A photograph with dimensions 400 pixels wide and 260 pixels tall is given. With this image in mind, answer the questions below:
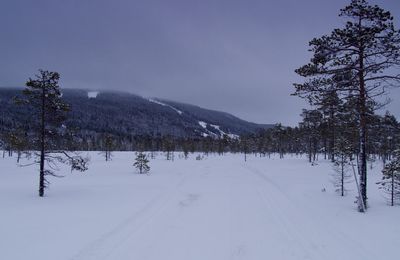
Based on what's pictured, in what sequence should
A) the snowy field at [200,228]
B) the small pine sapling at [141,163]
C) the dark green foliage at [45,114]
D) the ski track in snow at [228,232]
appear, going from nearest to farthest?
the ski track in snow at [228,232]
the snowy field at [200,228]
the dark green foliage at [45,114]
the small pine sapling at [141,163]

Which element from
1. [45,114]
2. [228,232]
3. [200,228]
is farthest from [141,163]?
[228,232]

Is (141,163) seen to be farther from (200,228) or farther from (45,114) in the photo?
(200,228)

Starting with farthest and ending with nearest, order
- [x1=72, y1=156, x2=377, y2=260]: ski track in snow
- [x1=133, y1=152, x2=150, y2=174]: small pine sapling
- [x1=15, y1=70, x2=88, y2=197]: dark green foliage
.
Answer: [x1=133, y1=152, x2=150, y2=174]: small pine sapling
[x1=15, y1=70, x2=88, y2=197]: dark green foliage
[x1=72, y1=156, x2=377, y2=260]: ski track in snow

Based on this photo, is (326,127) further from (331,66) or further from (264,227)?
(264,227)

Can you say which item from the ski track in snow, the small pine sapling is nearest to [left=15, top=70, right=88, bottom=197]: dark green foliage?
the ski track in snow

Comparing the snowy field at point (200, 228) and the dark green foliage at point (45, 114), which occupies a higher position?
the dark green foliage at point (45, 114)

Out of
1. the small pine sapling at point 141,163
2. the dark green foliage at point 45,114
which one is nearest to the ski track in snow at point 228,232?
the dark green foliage at point 45,114

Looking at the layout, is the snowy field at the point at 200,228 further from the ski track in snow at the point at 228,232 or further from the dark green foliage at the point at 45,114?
the dark green foliage at the point at 45,114

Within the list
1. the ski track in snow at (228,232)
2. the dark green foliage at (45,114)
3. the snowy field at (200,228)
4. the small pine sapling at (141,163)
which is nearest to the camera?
the ski track in snow at (228,232)

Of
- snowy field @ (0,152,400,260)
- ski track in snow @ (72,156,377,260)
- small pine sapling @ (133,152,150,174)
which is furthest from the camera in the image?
small pine sapling @ (133,152,150,174)

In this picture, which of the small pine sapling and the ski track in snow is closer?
the ski track in snow

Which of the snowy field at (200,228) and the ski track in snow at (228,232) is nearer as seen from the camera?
the ski track in snow at (228,232)

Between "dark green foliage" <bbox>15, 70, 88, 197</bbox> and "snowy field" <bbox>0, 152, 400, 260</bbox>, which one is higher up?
"dark green foliage" <bbox>15, 70, 88, 197</bbox>

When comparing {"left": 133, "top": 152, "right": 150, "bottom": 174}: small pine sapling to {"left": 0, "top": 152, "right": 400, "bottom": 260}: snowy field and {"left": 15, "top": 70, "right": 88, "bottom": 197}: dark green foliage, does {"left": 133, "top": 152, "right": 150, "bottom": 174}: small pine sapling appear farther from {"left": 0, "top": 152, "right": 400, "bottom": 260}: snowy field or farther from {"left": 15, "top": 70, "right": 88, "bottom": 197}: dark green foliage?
{"left": 0, "top": 152, "right": 400, "bottom": 260}: snowy field
